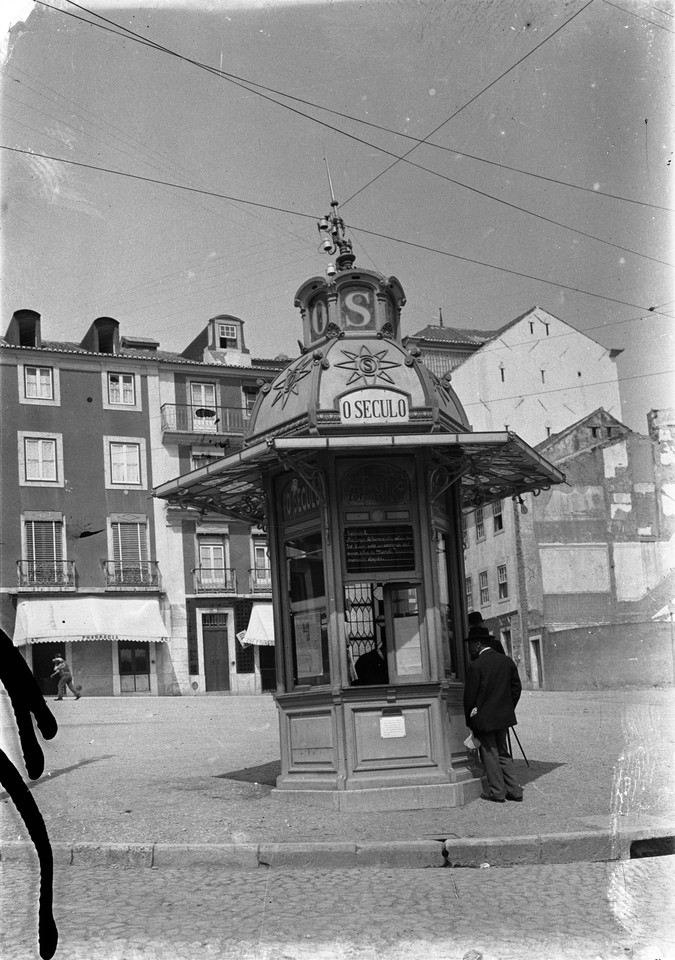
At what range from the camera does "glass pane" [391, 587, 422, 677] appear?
1091 centimetres

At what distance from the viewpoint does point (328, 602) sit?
10.9m

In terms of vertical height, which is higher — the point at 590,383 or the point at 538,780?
the point at 590,383

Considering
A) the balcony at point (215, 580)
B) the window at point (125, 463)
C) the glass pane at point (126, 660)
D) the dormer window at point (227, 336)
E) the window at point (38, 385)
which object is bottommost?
the glass pane at point (126, 660)

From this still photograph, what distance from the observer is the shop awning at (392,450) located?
10172mm

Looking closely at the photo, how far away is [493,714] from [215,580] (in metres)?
37.2

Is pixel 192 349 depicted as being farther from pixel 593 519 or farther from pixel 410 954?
pixel 410 954

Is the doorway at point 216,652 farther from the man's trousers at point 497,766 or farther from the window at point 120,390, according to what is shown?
the man's trousers at point 497,766

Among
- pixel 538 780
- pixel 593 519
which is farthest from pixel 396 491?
pixel 593 519

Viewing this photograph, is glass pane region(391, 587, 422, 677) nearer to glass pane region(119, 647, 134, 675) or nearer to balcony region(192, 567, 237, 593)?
glass pane region(119, 647, 134, 675)

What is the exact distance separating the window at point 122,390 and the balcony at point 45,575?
6.87m

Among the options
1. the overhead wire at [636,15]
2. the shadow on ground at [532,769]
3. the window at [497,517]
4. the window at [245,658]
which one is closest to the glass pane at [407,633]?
the shadow on ground at [532,769]

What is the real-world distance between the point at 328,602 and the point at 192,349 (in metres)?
40.1

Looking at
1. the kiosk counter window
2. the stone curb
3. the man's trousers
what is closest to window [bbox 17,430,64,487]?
the kiosk counter window

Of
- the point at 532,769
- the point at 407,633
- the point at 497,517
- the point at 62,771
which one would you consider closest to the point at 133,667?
the point at 497,517
